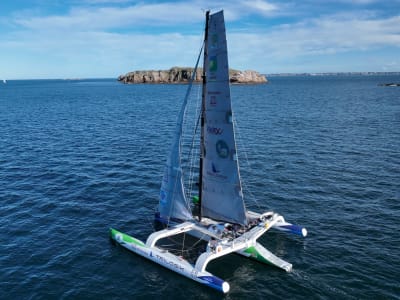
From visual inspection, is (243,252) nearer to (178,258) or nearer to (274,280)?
(274,280)

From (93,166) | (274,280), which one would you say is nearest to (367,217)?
(274,280)

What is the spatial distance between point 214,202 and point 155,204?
9675mm

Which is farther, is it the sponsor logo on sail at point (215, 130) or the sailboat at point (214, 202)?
the sponsor logo on sail at point (215, 130)

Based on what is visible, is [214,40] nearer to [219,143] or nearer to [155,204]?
[219,143]

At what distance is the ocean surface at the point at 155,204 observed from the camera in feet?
72.9

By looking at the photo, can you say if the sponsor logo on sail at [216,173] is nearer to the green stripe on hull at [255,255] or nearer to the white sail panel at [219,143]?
the white sail panel at [219,143]

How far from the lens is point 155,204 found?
113 ft

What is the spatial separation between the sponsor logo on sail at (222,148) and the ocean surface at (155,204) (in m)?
7.43

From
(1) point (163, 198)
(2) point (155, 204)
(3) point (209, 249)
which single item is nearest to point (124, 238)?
(1) point (163, 198)

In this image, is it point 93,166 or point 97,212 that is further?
point 93,166

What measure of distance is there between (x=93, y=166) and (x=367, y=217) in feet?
105

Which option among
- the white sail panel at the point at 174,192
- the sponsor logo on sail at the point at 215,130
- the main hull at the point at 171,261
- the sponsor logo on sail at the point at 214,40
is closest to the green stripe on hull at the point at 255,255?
the main hull at the point at 171,261

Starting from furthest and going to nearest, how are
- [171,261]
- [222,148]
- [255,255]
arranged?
[222,148] < [255,255] < [171,261]

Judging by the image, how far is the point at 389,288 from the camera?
21422 millimetres
